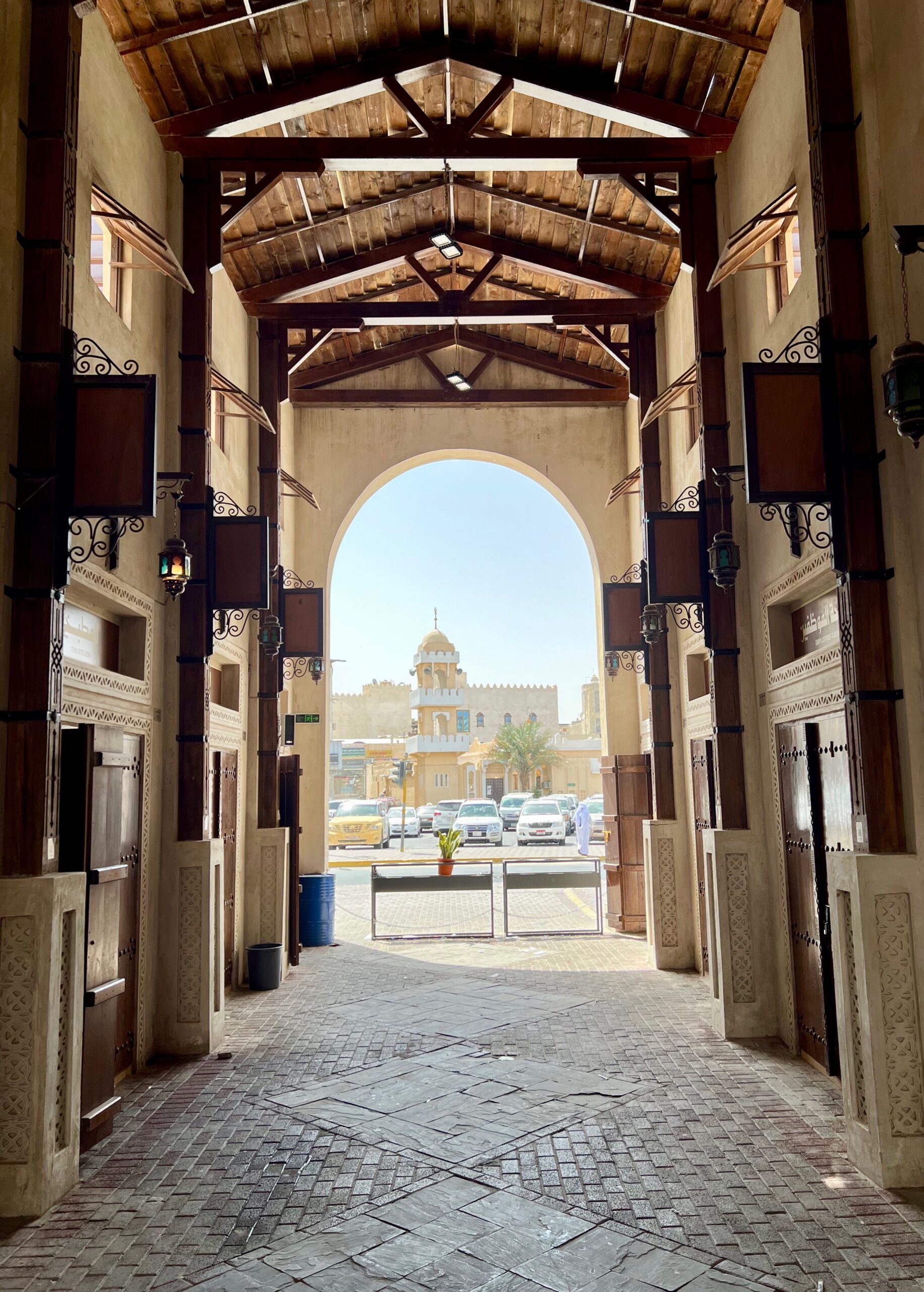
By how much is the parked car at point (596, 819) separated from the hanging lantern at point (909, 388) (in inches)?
618

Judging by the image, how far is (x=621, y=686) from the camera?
12461mm

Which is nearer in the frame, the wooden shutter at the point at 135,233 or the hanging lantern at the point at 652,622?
the wooden shutter at the point at 135,233

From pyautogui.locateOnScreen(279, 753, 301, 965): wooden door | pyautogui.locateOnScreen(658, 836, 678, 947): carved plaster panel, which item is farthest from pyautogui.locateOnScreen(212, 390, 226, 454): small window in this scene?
pyautogui.locateOnScreen(658, 836, 678, 947): carved plaster panel

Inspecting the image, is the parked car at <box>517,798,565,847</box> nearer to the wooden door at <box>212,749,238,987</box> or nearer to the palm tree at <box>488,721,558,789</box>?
the wooden door at <box>212,749,238,987</box>

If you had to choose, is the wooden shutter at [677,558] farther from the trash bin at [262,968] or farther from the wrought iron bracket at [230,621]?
the trash bin at [262,968]

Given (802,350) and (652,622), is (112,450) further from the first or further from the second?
(652,622)

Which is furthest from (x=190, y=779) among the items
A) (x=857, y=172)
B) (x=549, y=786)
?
(x=549, y=786)

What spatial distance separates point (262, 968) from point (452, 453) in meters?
7.23

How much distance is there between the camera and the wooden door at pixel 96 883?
5180 millimetres

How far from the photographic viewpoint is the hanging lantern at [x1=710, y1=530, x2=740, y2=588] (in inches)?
282

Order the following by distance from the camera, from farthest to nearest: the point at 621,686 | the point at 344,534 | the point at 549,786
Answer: the point at 549,786, the point at 344,534, the point at 621,686

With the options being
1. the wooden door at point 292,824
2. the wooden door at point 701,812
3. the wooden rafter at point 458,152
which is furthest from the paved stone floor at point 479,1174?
the wooden rafter at point 458,152

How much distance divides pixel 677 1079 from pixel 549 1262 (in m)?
2.65

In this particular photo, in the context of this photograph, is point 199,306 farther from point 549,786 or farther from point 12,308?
point 549,786
